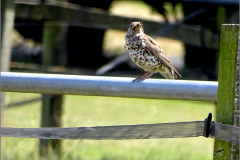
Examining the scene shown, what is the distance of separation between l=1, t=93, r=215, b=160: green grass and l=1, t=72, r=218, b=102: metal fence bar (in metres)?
2.52

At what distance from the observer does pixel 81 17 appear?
6.09 m

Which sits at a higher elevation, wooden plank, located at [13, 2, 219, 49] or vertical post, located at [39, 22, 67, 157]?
wooden plank, located at [13, 2, 219, 49]

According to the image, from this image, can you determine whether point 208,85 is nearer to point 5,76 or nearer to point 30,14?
point 5,76

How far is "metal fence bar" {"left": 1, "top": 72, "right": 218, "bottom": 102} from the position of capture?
7.42 ft

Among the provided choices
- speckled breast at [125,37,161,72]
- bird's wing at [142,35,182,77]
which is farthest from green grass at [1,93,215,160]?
speckled breast at [125,37,161,72]

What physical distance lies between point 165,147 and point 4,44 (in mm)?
3259

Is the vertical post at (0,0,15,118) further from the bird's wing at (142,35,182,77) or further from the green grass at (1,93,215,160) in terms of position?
the bird's wing at (142,35,182,77)

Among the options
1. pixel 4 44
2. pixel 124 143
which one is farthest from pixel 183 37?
pixel 4 44

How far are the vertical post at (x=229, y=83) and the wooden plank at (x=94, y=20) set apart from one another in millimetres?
3506

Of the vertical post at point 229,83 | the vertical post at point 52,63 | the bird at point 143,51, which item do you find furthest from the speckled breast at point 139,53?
the vertical post at point 229,83

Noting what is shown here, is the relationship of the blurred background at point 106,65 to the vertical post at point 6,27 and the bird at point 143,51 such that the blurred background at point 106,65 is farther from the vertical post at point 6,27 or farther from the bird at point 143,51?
the bird at point 143,51

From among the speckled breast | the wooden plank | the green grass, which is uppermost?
the wooden plank

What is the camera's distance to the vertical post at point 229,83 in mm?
2127

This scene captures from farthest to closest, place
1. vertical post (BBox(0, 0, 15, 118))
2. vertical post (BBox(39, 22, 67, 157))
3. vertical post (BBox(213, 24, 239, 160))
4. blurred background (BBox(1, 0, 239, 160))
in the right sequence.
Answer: blurred background (BBox(1, 0, 239, 160)), vertical post (BBox(39, 22, 67, 157)), vertical post (BBox(0, 0, 15, 118)), vertical post (BBox(213, 24, 239, 160))
